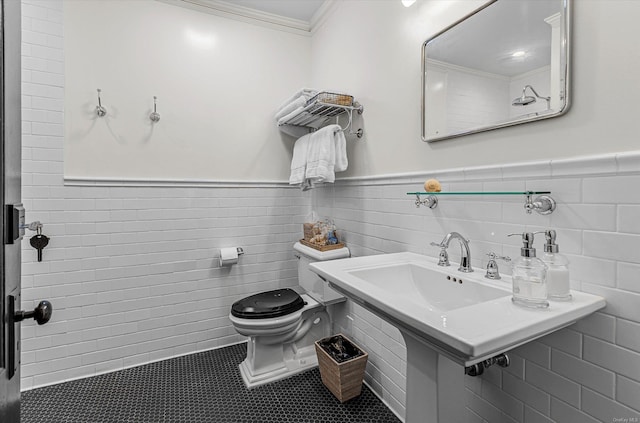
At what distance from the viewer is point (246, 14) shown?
2318 mm

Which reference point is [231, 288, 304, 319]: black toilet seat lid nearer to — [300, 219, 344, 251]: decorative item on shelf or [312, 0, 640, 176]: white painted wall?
[300, 219, 344, 251]: decorative item on shelf

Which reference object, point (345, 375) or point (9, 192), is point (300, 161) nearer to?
point (345, 375)

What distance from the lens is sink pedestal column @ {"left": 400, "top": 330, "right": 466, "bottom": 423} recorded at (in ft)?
2.91

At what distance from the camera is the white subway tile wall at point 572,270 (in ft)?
2.70

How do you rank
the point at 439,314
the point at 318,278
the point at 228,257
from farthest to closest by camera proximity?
the point at 228,257 → the point at 318,278 → the point at 439,314

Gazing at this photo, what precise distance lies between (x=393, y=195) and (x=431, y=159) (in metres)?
0.30

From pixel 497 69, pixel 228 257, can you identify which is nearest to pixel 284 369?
pixel 228 257

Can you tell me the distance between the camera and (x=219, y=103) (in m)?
2.27

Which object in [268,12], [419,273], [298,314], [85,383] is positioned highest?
[268,12]

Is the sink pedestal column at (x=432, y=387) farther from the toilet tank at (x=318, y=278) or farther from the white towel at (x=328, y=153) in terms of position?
the white towel at (x=328, y=153)

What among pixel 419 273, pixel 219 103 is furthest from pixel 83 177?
pixel 419 273

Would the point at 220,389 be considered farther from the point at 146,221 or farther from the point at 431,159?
the point at 431,159

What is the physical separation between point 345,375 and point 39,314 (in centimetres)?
142

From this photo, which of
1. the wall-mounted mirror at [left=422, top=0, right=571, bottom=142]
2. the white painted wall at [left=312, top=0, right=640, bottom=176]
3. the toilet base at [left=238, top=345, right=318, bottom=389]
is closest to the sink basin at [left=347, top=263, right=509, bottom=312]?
the white painted wall at [left=312, top=0, right=640, bottom=176]
